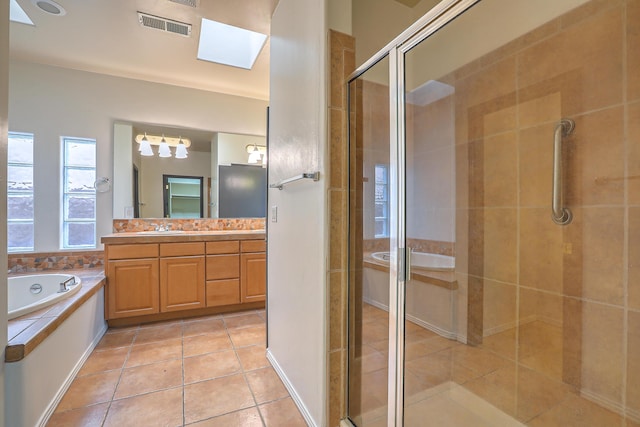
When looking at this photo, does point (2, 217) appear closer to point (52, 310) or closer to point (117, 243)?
point (52, 310)

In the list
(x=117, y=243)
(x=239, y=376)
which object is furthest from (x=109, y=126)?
(x=239, y=376)

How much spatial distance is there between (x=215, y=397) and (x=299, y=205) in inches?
49.0

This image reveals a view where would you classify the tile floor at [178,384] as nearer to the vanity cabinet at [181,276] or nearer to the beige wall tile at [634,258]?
the vanity cabinet at [181,276]

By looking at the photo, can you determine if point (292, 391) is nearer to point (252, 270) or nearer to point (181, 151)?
point (252, 270)

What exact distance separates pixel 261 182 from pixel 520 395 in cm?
311

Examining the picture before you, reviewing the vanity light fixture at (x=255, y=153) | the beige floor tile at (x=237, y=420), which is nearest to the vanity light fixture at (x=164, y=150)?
the vanity light fixture at (x=255, y=153)

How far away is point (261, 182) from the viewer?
12.0ft

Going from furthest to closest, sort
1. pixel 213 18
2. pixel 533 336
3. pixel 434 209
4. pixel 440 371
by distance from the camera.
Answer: pixel 213 18, pixel 434 209, pixel 440 371, pixel 533 336

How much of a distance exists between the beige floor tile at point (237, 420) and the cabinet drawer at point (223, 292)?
152 centimetres

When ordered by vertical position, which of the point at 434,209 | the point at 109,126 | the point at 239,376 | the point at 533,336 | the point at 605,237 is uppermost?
the point at 109,126

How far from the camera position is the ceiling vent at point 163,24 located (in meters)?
2.20

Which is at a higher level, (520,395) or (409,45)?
(409,45)

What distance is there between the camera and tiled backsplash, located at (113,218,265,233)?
3115mm

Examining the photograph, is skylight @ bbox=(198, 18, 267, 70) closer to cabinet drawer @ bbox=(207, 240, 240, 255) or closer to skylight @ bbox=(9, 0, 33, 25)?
skylight @ bbox=(9, 0, 33, 25)
